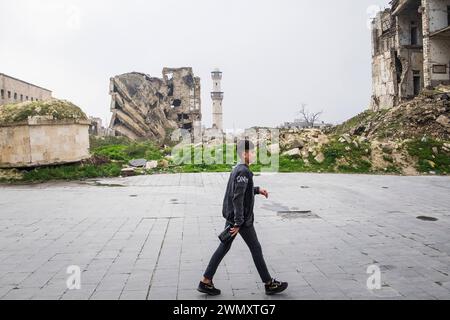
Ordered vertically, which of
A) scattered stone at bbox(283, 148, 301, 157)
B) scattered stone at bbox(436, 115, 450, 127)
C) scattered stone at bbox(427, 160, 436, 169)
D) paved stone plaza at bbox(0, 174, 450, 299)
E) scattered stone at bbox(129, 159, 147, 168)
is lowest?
paved stone plaza at bbox(0, 174, 450, 299)

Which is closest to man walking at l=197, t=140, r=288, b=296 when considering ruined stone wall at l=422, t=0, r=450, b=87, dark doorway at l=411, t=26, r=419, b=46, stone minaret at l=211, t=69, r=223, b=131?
ruined stone wall at l=422, t=0, r=450, b=87

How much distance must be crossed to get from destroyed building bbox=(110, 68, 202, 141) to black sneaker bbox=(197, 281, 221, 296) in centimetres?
3682

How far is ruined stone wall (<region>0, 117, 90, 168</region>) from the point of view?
1503 cm

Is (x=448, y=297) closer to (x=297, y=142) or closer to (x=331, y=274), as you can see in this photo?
(x=331, y=274)

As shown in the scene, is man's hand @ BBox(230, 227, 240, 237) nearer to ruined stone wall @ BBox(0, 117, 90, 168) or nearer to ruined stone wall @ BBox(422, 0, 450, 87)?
ruined stone wall @ BBox(0, 117, 90, 168)

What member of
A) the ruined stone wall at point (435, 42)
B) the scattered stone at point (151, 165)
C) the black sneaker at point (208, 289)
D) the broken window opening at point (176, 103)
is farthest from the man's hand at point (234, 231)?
the broken window opening at point (176, 103)

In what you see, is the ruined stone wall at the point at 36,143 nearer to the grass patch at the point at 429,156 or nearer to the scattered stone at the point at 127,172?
the scattered stone at the point at 127,172

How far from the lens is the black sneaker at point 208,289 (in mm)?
3932

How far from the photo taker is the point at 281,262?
5.04 m

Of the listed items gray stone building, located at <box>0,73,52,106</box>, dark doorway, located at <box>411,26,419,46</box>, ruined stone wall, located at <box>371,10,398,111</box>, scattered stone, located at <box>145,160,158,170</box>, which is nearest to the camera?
scattered stone, located at <box>145,160,158,170</box>

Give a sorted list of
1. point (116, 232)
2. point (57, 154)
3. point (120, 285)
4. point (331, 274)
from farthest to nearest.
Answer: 1. point (57, 154)
2. point (116, 232)
3. point (331, 274)
4. point (120, 285)
